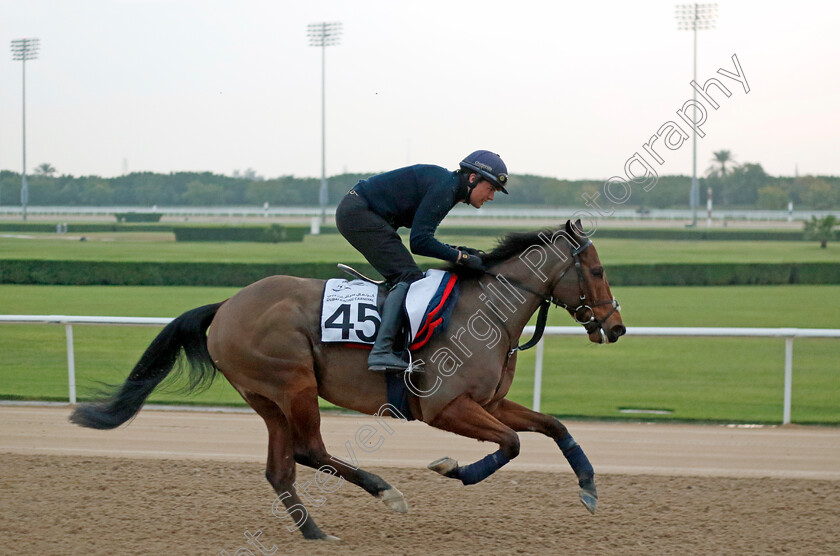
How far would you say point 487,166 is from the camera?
3.91 meters

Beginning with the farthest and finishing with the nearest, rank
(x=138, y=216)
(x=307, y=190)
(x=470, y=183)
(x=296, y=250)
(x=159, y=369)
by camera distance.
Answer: (x=307, y=190) < (x=296, y=250) < (x=138, y=216) < (x=159, y=369) < (x=470, y=183)

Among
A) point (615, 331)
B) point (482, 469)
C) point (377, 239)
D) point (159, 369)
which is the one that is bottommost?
point (482, 469)

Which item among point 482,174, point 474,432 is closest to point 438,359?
point 474,432

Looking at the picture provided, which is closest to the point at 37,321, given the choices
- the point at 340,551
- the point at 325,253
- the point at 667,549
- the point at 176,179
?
the point at 340,551

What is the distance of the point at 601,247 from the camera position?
26562mm

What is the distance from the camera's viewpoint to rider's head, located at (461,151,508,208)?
154 inches

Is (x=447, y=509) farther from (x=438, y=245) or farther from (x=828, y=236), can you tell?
(x=828, y=236)

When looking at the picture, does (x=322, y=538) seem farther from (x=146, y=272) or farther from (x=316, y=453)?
(x=146, y=272)

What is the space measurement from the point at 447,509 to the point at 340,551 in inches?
32.2

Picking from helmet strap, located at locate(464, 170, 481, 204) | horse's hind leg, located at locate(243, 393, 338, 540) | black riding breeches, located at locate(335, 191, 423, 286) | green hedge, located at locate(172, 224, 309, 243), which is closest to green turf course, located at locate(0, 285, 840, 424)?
horse's hind leg, located at locate(243, 393, 338, 540)

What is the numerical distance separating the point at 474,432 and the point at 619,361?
629cm

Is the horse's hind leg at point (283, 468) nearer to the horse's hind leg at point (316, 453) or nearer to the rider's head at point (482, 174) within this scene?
the horse's hind leg at point (316, 453)

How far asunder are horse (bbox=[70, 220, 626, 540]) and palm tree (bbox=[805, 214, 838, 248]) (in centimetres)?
2265

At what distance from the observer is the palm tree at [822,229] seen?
2423cm
